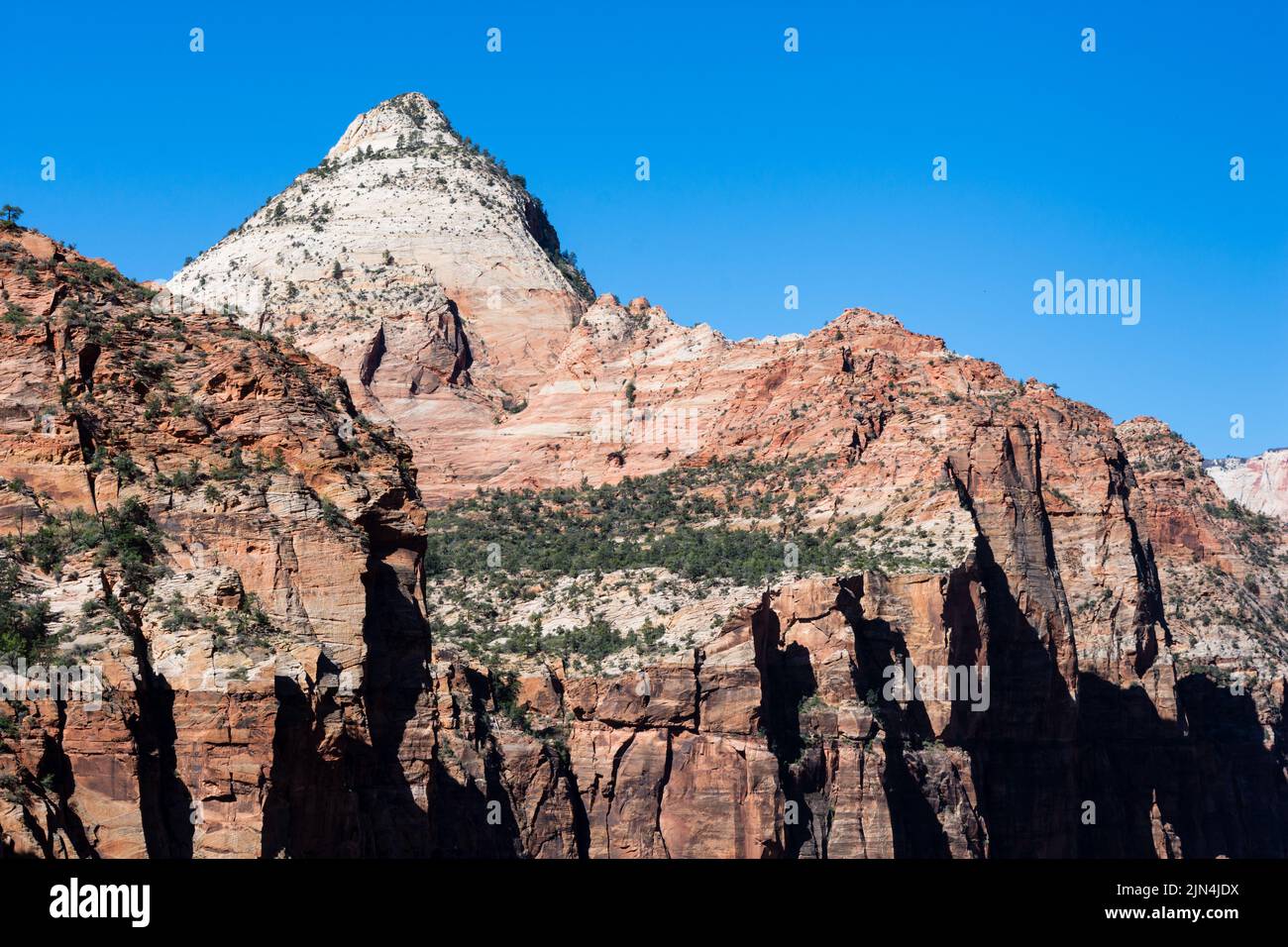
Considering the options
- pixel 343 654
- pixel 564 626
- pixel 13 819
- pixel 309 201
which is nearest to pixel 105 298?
pixel 343 654

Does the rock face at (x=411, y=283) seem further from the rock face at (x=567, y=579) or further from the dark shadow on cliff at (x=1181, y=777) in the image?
the dark shadow on cliff at (x=1181, y=777)

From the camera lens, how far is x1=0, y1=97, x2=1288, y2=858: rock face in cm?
6575

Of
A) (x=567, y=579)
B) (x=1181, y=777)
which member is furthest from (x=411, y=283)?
(x=1181, y=777)

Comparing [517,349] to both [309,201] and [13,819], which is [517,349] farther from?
[13,819]

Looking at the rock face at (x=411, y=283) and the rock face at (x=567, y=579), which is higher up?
the rock face at (x=411, y=283)

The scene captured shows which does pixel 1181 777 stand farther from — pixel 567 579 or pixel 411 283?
pixel 411 283

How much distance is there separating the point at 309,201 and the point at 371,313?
25.6 metres

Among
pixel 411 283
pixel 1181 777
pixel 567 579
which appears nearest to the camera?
pixel 567 579

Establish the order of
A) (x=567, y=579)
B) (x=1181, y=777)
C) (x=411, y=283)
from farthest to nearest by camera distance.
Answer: (x=411, y=283) < (x=1181, y=777) < (x=567, y=579)

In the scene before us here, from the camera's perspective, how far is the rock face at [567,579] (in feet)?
216

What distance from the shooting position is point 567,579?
4953 inches

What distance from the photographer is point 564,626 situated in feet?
386

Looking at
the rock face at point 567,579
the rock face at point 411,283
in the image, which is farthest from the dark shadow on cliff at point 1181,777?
the rock face at point 411,283
